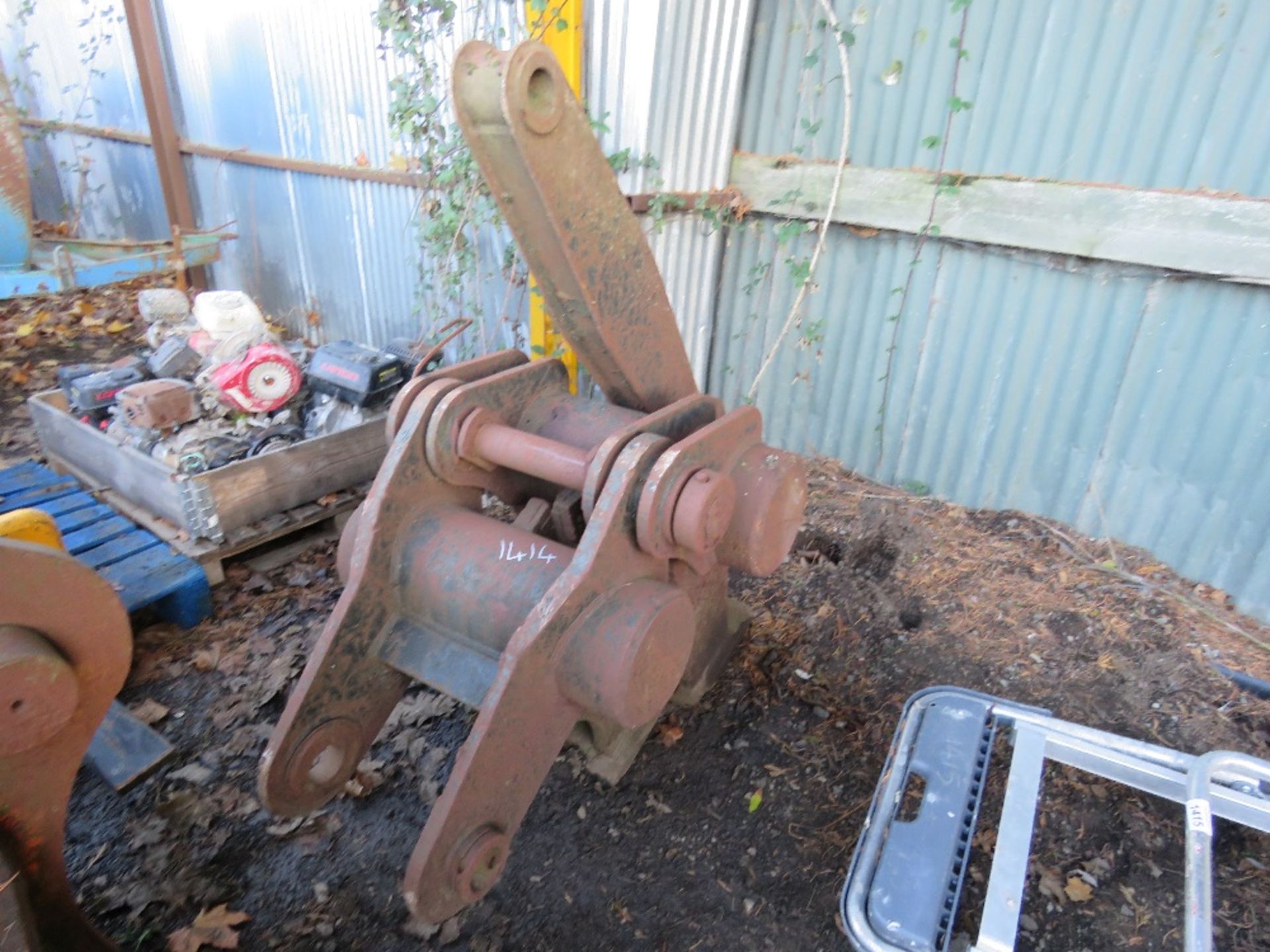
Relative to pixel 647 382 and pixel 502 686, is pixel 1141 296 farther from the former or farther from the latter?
pixel 502 686

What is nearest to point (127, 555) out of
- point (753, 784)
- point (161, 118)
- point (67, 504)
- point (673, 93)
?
point (67, 504)

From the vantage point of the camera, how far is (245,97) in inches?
212

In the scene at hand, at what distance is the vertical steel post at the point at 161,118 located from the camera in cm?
557

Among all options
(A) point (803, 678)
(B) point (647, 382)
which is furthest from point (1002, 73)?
(A) point (803, 678)

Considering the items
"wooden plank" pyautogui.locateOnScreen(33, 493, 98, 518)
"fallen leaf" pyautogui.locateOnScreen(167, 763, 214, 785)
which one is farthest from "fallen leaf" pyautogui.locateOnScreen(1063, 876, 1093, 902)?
"wooden plank" pyautogui.locateOnScreen(33, 493, 98, 518)

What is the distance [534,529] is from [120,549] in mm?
2076

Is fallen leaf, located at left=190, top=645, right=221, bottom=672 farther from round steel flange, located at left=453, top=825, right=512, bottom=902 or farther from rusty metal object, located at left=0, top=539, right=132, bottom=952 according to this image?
round steel flange, located at left=453, top=825, right=512, bottom=902

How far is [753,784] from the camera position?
2.39 metres

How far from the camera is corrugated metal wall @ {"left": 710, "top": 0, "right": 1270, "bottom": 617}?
2.91 metres

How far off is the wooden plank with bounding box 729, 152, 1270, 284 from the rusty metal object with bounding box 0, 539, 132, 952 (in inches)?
135

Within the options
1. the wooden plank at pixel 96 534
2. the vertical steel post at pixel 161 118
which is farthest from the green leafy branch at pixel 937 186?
the vertical steel post at pixel 161 118

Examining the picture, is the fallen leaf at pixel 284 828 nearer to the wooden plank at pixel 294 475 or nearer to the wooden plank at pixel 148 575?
the wooden plank at pixel 148 575

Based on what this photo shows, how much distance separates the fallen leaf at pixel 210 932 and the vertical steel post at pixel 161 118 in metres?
4.85

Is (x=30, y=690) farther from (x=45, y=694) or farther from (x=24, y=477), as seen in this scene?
(x=24, y=477)
